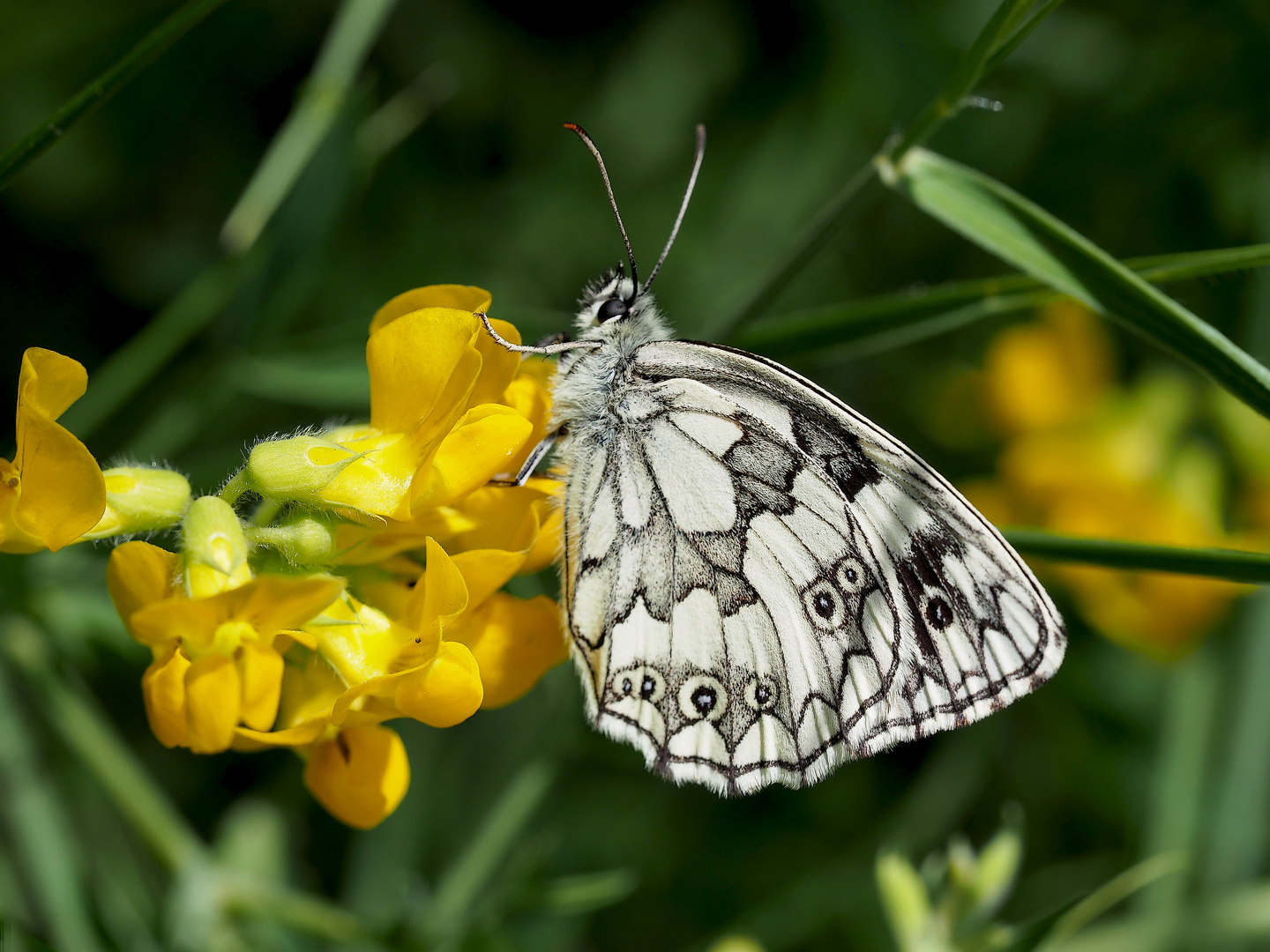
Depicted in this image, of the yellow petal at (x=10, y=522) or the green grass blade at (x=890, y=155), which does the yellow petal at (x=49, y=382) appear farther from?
the green grass blade at (x=890, y=155)

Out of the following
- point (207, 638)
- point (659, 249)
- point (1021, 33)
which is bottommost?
point (207, 638)

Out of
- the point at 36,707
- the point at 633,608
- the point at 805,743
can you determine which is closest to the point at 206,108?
the point at 36,707

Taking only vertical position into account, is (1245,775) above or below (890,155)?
below

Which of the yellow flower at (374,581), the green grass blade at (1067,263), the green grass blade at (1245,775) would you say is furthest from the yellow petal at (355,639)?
the green grass blade at (1245,775)

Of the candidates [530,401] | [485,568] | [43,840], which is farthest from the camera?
[43,840]

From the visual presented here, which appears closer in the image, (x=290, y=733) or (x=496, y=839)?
(x=290, y=733)

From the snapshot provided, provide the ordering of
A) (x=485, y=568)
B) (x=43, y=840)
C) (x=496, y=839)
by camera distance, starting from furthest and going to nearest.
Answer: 1. (x=496, y=839)
2. (x=43, y=840)
3. (x=485, y=568)

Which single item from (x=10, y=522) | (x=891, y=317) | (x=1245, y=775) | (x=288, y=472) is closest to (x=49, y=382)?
(x=10, y=522)

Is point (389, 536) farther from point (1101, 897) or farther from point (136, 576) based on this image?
point (1101, 897)
